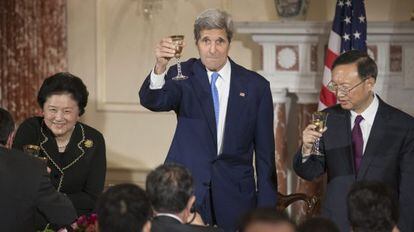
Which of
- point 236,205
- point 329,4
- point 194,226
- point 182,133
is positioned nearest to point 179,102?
point 182,133

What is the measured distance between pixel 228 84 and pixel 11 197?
4.21 ft

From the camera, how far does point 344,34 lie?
5.96 m

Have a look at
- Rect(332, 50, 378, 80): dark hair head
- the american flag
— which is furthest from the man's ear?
the american flag

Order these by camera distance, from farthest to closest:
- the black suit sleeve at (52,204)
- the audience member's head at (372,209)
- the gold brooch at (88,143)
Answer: the gold brooch at (88,143) → the black suit sleeve at (52,204) → the audience member's head at (372,209)

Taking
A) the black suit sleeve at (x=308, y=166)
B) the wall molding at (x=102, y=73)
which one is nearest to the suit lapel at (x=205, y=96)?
the black suit sleeve at (x=308, y=166)

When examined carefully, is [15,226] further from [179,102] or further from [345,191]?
[345,191]

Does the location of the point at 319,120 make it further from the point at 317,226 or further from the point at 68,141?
the point at 68,141

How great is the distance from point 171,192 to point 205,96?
121 cm

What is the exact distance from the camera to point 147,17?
7.05 m

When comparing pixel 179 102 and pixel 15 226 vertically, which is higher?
pixel 179 102

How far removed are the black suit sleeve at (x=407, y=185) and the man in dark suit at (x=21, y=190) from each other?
1537 millimetres

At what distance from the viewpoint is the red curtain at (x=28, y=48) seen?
7.25 metres

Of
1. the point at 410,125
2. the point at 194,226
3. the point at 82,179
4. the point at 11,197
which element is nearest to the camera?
the point at 194,226

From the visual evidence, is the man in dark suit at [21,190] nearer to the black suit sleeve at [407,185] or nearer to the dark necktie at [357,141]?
the dark necktie at [357,141]
